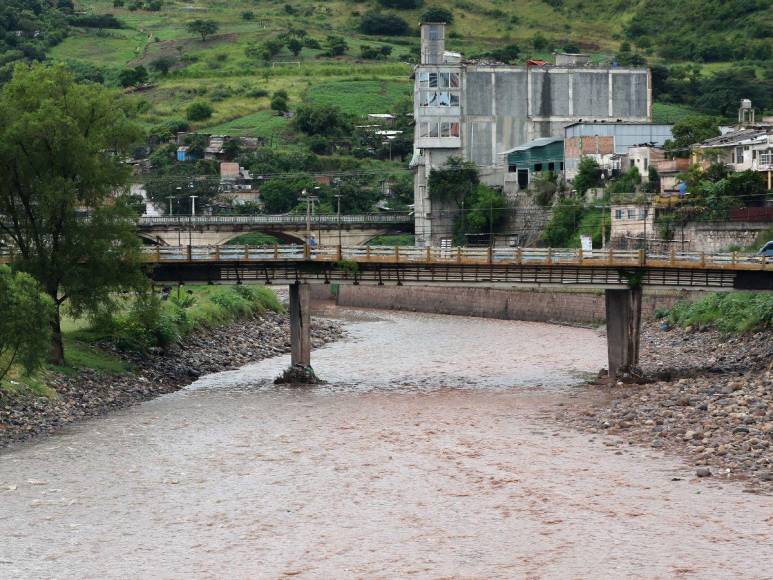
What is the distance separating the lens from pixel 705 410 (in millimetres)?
53875

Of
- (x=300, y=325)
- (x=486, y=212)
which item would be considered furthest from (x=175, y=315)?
(x=486, y=212)

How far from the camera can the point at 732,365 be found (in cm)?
6706

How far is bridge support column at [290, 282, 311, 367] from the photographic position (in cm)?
6956

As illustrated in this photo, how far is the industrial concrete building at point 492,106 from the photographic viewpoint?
135 meters

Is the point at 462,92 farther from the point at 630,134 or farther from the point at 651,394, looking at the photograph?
the point at 651,394

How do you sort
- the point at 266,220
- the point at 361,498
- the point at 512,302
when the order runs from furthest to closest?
the point at 266,220 → the point at 512,302 → the point at 361,498

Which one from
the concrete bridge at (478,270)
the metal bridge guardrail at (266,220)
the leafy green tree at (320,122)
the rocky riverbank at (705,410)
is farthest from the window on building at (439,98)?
the concrete bridge at (478,270)

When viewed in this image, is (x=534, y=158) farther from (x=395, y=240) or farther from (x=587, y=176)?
(x=395, y=240)

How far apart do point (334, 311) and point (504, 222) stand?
59.1 ft

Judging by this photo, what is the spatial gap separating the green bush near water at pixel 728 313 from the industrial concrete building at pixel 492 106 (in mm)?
45652

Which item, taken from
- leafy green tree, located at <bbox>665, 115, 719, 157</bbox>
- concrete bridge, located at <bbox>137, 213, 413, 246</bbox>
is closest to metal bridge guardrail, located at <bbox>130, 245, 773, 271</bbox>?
leafy green tree, located at <bbox>665, 115, 719, 157</bbox>

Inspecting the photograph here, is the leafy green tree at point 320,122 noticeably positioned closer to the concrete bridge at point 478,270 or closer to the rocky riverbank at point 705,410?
the rocky riverbank at point 705,410

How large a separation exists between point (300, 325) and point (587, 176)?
54374 mm

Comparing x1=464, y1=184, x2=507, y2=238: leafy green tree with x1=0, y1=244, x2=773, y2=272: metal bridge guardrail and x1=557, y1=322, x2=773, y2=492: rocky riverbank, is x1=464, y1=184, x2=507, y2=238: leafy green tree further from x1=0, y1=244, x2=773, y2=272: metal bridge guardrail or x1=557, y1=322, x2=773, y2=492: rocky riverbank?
x1=0, y1=244, x2=773, y2=272: metal bridge guardrail
